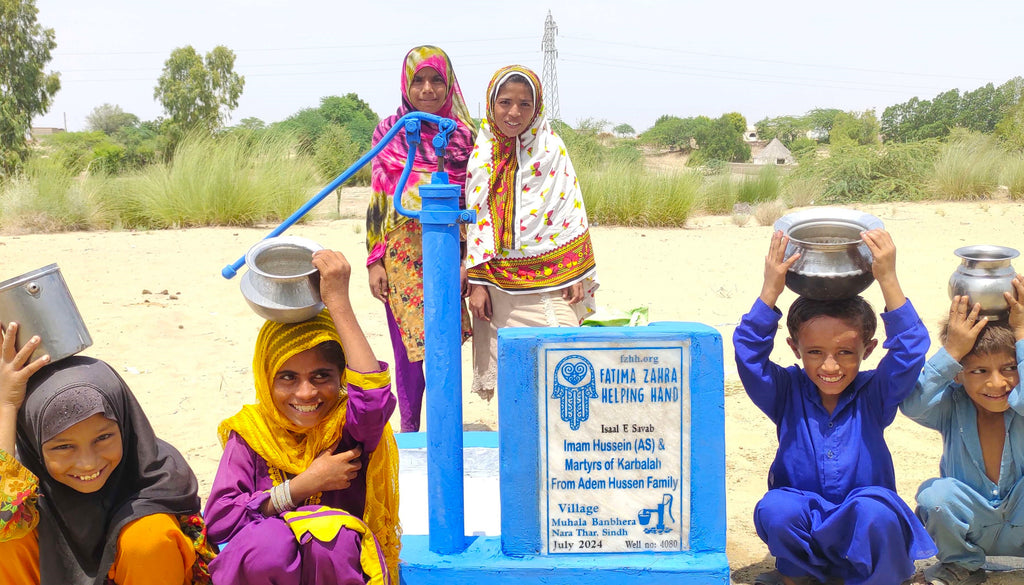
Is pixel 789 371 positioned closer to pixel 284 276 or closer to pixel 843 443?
pixel 843 443

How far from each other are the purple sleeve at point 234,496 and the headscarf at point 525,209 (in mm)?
1557

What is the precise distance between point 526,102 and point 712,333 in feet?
5.36

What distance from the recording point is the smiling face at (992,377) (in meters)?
2.78

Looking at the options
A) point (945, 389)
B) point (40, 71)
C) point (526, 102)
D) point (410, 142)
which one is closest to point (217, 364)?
point (526, 102)

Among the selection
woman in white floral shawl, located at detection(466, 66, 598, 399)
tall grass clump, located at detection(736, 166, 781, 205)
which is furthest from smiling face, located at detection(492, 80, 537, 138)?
tall grass clump, located at detection(736, 166, 781, 205)

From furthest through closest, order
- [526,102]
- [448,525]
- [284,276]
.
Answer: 1. [526,102]
2. [448,525]
3. [284,276]

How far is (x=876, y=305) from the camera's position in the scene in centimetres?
709

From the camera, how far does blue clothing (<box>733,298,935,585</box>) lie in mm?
2652

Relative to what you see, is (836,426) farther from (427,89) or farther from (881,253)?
(427,89)

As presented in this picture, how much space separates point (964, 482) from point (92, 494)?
274 cm

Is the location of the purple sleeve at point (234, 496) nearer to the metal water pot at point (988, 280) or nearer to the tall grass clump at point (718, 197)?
the metal water pot at point (988, 280)

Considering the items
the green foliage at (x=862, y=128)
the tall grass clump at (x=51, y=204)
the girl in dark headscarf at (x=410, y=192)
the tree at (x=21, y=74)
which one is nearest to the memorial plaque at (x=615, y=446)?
the girl in dark headscarf at (x=410, y=192)

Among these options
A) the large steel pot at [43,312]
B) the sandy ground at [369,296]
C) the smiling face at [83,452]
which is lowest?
the sandy ground at [369,296]

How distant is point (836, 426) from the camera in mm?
2834
